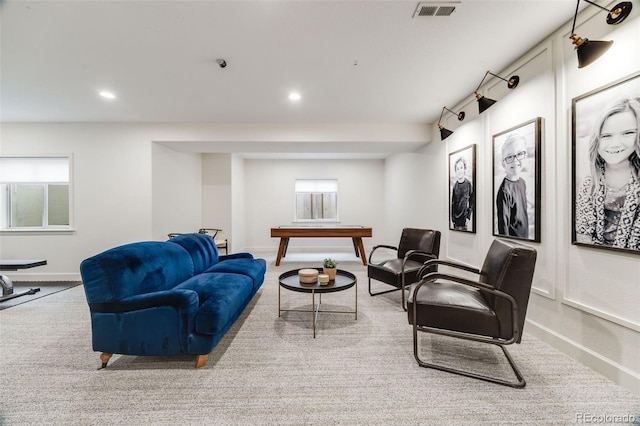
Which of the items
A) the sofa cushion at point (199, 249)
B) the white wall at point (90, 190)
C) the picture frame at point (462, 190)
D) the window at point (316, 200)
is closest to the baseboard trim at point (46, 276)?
the white wall at point (90, 190)

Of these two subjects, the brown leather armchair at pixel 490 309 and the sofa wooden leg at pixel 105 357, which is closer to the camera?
the brown leather armchair at pixel 490 309

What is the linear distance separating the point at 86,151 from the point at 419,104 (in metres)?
5.29

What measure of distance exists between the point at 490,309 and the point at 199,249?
2.97 metres

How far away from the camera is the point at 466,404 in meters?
1.53

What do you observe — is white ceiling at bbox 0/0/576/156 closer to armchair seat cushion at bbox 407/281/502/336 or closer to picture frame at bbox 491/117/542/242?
picture frame at bbox 491/117/542/242

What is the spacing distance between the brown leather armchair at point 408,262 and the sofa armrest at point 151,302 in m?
2.06

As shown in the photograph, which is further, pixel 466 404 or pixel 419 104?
pixel 419 104

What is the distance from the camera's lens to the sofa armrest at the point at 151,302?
6.05ft

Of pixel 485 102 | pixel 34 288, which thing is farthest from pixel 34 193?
pixel 485 102

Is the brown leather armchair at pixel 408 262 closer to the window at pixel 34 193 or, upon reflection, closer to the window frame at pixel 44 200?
the window frame at pixel 44 200

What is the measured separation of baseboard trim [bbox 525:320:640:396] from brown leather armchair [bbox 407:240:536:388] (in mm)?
510

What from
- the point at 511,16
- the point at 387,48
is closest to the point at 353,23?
the point at 387,48

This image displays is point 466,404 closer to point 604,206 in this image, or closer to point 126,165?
point 604,206

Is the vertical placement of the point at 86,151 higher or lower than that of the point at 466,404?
higher
